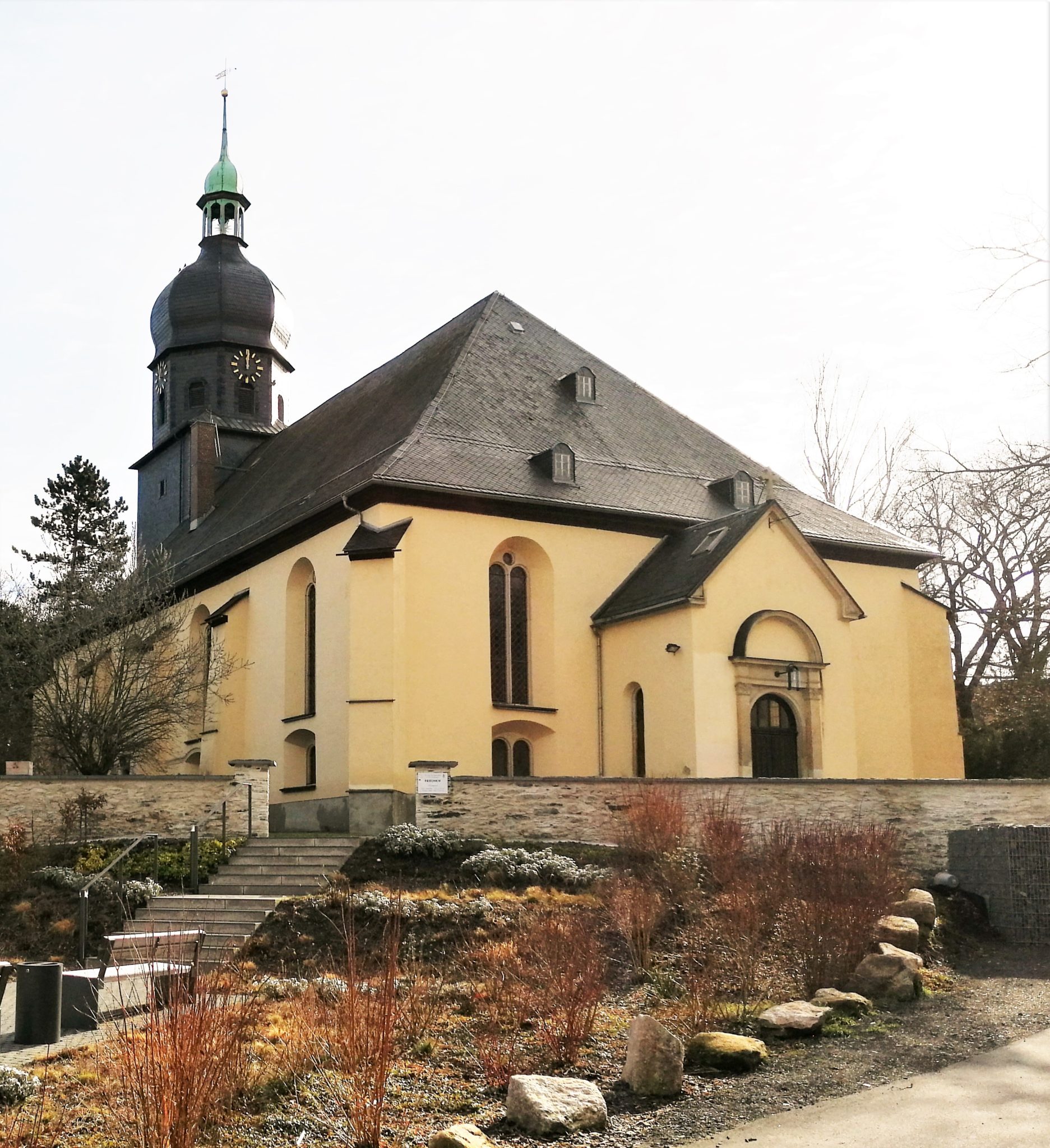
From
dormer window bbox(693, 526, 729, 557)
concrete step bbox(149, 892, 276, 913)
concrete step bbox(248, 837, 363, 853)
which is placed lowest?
concrete step bbox(149, 892, 276, 913)

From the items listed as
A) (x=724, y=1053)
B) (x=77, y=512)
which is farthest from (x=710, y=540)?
(x=77, y=512)

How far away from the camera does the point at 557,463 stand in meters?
25.2

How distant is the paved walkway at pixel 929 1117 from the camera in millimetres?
8148

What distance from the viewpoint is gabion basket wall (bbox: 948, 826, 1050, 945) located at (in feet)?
52.8

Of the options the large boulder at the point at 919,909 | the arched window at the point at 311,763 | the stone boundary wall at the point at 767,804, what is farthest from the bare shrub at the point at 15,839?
the large boulder at the point at 919,909

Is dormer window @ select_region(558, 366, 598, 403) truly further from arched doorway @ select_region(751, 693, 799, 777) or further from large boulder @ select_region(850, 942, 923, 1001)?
large boulder @ select_region(850, 942, 923, 1001)

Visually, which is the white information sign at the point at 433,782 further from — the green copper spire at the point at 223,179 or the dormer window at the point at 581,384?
the green copper spire at the point at 223,179

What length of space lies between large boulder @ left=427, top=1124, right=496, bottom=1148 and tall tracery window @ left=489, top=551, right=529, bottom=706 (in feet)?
53.5

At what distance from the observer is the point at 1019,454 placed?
11023 millimetres

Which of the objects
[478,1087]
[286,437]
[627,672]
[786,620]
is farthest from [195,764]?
[478,1087]

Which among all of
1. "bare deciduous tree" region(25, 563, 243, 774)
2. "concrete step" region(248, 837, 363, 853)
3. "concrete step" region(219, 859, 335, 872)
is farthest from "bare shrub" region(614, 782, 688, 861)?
"bare deciduous tree" region(25, 563, 243, 774)

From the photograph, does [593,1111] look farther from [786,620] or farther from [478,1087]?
[786,620]

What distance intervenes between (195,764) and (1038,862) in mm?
20108

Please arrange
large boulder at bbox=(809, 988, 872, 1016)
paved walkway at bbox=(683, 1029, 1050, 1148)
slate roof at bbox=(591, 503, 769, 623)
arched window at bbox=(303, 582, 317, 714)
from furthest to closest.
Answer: arched window at bbox=(303, 582, 317, 714) → slate roof at bbox=(591, 503, 769, 623) → large boulder at bbox=(809, 988, 872, 1016) → paved walkway at bbox=(683, 1029, 1050, 1148)
